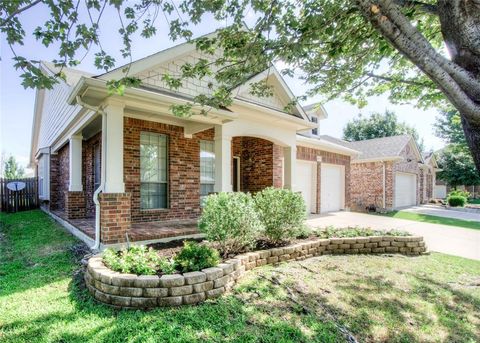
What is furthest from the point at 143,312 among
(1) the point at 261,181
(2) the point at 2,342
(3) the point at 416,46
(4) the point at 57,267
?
(1) the point at 261,181

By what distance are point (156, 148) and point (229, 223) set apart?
13.7 feet

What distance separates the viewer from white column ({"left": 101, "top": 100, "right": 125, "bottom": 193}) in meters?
5.58

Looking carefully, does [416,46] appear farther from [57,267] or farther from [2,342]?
[57,267]

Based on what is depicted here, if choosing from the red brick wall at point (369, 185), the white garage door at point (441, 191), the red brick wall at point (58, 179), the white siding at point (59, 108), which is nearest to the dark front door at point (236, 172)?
the white siding at point (59, 108)

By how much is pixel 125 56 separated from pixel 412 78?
22.9 ft

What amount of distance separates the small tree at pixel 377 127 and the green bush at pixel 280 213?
3414cm

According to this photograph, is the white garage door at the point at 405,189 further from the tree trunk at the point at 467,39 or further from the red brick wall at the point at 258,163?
the tree trunk at the point at 467,39

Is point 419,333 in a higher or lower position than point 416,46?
lower

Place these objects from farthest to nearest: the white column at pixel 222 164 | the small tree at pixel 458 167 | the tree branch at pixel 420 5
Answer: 1. the small tree at pixel 458 167
2. the white column at pixel 222 164
3. the tree branch at pixel 420 5

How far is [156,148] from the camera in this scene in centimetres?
829

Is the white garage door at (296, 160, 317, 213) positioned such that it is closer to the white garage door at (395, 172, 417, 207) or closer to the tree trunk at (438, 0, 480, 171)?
the white garage door at (395, 172, 417, 207)

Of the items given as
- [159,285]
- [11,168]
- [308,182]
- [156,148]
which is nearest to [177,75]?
[156,148]

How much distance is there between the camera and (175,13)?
4.41 meters

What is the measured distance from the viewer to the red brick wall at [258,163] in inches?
414
